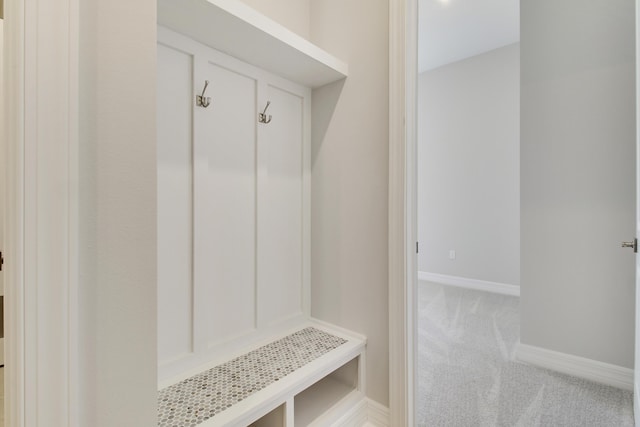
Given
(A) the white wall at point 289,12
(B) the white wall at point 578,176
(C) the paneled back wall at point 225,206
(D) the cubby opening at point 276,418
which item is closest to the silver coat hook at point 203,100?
(C) the paneled back wall at point 225,206

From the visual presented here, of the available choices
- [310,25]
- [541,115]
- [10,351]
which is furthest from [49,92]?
[541,115]

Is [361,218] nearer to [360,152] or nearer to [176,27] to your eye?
[360,152]

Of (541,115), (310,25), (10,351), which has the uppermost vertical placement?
(310,25)

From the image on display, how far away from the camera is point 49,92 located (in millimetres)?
620

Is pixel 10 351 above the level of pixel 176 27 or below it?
below

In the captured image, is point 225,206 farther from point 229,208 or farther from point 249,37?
point 249,37

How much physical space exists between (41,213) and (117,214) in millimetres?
130

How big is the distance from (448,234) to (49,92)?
415 centimetres

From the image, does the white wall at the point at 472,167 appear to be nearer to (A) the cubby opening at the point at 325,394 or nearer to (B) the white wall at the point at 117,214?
(A) the cubby opening at the point at 325,394

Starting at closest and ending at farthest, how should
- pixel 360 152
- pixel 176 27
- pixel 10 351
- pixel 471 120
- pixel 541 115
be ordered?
1. pixel 10 351
2. pixel 176 27
3. pixel 360 152
4. pixel 541 115
5. pixel 471 120

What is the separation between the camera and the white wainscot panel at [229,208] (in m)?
1.37

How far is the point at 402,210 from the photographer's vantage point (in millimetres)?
1390

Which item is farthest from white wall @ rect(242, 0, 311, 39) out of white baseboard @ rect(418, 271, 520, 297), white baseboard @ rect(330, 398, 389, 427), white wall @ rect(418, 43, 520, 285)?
white baseboard @ rect(418, 271, 520, 297)

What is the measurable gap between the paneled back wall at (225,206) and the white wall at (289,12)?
318 mm
